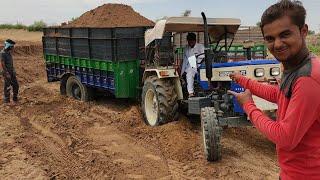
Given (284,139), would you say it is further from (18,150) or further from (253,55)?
(253,55)

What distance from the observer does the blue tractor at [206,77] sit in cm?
665

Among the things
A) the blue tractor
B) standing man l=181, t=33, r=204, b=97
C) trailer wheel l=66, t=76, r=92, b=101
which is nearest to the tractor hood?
the blue tractor

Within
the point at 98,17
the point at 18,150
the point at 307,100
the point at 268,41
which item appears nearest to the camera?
the point at 307,100

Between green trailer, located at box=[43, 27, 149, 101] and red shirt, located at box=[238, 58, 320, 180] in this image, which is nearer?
red shirt, located at box=[238, 58, 320, 180]

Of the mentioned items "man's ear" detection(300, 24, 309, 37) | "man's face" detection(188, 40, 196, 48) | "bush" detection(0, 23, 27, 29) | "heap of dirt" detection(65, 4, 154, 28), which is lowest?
"man's face" detection(188, 40, 196, 48)

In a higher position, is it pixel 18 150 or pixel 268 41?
pixel 268 41

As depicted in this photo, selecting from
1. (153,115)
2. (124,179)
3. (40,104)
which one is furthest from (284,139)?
(40,104)

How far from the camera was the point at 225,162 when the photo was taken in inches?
257

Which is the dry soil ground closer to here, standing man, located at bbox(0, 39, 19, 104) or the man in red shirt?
standing man, located at bbox(0, 39, 19, 104)

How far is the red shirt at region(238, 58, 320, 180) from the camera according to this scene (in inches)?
79.7

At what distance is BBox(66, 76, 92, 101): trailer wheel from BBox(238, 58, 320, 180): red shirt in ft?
32.9

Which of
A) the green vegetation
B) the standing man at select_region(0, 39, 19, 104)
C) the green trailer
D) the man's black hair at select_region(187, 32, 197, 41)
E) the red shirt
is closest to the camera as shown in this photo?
the red shirt

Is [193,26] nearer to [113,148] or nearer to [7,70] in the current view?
[113,148]

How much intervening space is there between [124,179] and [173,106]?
8.67ft
